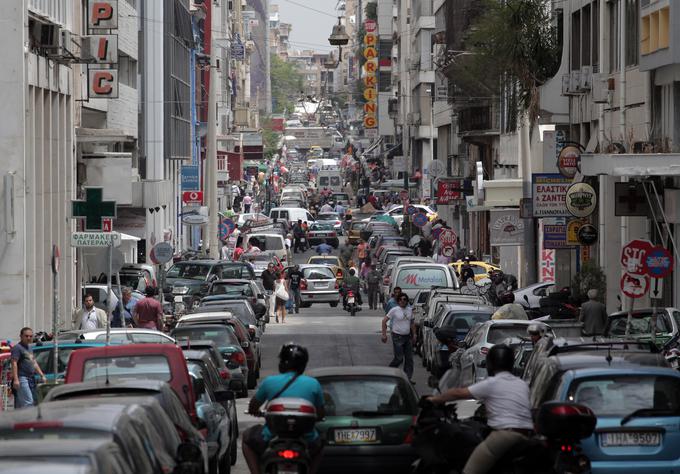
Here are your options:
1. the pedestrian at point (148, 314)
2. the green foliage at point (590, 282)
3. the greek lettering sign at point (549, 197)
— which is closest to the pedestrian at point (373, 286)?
the greek lettering sign at point (549, 197)

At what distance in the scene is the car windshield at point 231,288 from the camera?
40688 mm

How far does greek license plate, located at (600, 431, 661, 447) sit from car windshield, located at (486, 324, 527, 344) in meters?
11.4

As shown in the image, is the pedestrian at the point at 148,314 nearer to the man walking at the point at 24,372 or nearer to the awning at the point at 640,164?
the awning at the point at 640,164

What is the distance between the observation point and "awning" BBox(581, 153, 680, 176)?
2922 cm

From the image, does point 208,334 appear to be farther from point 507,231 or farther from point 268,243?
point 268,243

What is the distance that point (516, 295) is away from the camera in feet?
140

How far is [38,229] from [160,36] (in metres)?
29.6

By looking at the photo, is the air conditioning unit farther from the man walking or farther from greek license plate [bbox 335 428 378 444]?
greek license plate [bbox 335 428 378 444]

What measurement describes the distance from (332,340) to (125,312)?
677cm

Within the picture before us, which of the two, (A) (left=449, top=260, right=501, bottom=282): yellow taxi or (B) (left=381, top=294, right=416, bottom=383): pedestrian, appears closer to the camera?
(B) (left=381, top=294, right=416, bottom=383): pedestrian

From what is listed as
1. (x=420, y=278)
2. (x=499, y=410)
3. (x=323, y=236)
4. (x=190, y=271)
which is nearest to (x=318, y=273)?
(x=190, y=271)

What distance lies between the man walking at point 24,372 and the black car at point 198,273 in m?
23.3

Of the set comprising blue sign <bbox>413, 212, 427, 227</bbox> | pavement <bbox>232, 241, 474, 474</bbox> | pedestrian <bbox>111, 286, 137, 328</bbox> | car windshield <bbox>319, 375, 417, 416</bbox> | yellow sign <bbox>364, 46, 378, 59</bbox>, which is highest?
yellow sign <bbox>364, 46, 378, 59</bbox>

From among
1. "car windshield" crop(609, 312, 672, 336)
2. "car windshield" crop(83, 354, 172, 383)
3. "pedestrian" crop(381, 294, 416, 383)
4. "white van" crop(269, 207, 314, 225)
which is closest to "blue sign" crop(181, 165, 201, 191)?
"white van" crop(269, 207, 314, 225)
